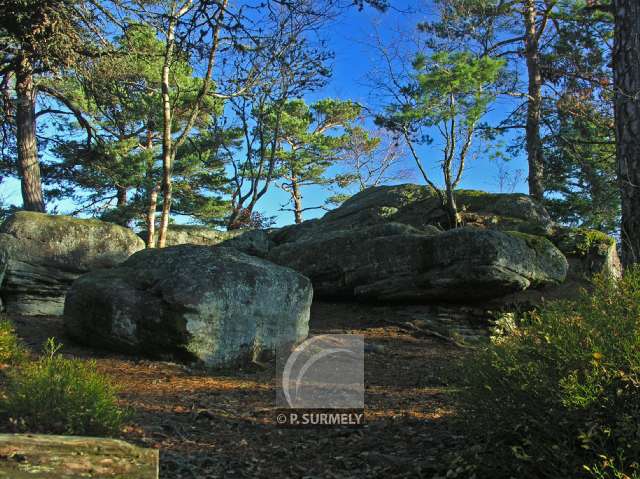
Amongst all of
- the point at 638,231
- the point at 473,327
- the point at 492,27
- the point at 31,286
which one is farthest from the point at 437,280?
the point at 492,27

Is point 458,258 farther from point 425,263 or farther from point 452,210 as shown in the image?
point 452,210

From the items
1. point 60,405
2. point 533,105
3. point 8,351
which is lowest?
point 60,405

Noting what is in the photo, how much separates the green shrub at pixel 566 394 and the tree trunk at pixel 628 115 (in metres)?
2.49

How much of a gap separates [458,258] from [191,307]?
15.0 ft

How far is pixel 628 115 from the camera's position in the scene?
19.3 feet

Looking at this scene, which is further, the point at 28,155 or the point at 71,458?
the point at 28,155

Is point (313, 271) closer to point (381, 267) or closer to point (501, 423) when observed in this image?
point (381, 267)

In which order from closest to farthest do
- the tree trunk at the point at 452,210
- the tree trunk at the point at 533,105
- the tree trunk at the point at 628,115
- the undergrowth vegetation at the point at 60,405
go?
the undergrowth vegetation at the point at 60,405 < the tree trunk at the point at 628,115 < the tree trunk at the point at 452,210 < the tree trunk at the point at 533,105

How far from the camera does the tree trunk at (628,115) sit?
572cm

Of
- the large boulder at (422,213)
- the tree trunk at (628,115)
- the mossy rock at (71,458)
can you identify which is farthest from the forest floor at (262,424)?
the large boulder at (422,213)

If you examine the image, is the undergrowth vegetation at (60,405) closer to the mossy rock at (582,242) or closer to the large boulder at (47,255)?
the large boulder at (47,255)

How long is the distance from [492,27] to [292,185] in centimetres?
Answer: 1448

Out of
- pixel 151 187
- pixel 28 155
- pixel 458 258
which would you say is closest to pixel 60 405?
pixel 458 258

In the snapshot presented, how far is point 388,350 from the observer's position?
7660mm
